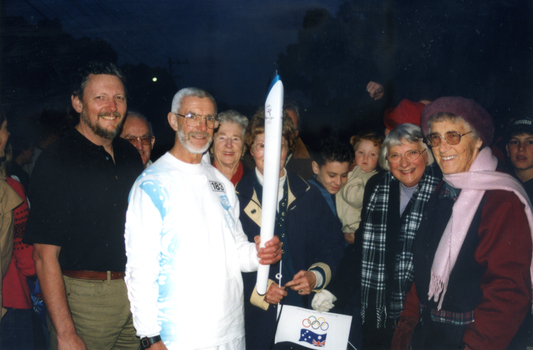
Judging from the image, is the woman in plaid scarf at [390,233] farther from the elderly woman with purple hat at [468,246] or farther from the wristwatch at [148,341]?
the wristwatch at [148,341]

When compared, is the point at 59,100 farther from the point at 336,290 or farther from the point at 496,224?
the point at 496,224

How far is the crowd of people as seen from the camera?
1899mm

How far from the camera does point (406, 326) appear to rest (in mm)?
2500

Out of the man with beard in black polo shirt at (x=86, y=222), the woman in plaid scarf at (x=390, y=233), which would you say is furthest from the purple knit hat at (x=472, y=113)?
the man with beard in black polo shirt at (x=86, y=222)

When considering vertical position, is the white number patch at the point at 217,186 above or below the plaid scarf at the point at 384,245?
above

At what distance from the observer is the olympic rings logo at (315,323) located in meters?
2.40

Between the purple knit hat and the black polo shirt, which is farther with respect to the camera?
the purple knit hat

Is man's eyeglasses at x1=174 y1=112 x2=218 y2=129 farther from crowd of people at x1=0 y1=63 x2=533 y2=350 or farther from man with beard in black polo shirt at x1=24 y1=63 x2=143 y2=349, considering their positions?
man with beard in black polo shirt at x1=24 y1=63 x2=143 y2=349

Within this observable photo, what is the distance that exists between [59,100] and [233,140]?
5.28 feet

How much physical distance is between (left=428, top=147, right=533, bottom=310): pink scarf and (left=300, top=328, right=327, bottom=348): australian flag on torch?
0.82 metres

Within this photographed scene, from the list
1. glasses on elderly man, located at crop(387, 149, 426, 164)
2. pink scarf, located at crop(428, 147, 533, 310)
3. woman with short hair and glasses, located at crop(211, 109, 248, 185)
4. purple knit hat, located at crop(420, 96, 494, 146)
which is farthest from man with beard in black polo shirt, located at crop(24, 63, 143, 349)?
purple knit hat, located at crop(420, 96, 494, 146)

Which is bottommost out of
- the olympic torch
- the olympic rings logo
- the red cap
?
the olympic rings logo

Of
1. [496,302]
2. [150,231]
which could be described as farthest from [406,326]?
[150,231]

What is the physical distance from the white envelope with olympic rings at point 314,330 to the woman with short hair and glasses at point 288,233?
0.10m
